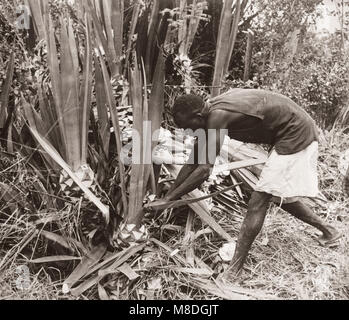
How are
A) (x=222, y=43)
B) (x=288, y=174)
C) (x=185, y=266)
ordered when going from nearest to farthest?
(x=185, y=266) → (x=288, y=174) → (x=222, y=43)

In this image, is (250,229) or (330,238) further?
(330,238)

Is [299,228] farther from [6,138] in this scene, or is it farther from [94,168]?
[6,138]

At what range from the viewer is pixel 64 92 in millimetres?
2182

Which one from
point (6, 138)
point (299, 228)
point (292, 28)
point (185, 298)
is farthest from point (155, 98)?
point (292, 28)

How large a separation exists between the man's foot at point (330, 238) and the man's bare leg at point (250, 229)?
46 centimetres

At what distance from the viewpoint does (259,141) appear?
8.00 feet

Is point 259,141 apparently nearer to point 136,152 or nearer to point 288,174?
point 288,174

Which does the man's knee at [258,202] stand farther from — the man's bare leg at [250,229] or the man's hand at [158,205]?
the man's hand at [158,205]

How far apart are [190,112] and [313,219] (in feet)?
3.14

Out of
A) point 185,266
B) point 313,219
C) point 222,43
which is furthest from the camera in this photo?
→ point 222,43

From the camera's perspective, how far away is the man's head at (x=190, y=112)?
7.12ft

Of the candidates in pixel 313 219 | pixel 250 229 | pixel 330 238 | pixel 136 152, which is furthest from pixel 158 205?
pixel 330 238

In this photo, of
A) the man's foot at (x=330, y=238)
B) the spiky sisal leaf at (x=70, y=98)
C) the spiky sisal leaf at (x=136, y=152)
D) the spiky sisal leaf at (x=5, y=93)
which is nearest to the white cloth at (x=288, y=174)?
the man's foot at (x=330, y=238)

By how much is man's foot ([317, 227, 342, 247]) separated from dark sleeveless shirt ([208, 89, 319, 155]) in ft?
1.76
